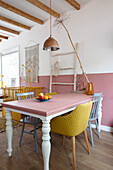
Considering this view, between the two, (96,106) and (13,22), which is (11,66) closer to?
(13,22)

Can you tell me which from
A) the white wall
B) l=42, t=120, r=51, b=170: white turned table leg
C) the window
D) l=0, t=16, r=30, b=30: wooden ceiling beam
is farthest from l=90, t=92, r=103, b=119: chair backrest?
the window

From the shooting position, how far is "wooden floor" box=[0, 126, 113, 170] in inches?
61.4

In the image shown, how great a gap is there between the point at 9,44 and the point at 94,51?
152 inches

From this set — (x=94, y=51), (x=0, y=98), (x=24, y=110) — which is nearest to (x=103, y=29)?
(x=94, y=51)

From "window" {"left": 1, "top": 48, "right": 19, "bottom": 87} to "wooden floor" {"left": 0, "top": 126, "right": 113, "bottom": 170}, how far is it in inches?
124

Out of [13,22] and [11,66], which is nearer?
[13,22]

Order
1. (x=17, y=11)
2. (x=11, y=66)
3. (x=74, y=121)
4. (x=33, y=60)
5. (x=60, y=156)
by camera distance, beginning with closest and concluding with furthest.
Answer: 1. (x=74, y=121)
2. (x=60, y=156)
3. (x=17, y=11)
4. (x=33, y=60)
5. (x=11, y=66)

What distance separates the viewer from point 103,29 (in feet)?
8.82

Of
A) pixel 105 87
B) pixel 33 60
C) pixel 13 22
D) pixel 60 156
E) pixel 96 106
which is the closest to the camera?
pixel 60 156

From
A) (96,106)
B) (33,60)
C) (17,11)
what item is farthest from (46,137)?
(33,60)

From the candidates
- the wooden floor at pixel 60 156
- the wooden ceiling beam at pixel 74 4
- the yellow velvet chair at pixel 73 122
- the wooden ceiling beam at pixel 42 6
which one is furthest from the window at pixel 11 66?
the yellow velvet chair at pixel 73 122

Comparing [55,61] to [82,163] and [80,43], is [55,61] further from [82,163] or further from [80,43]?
[82,163]

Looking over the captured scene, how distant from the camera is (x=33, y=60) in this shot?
4.26 meters

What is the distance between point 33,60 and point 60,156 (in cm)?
323
